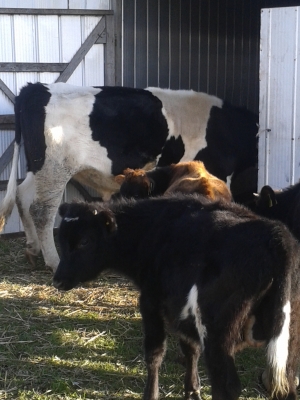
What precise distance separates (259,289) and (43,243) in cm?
439

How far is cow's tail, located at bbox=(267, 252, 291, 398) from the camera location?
12.6 feet

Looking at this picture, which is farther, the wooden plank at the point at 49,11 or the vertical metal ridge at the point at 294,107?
the wooden plank at the point at 49,11

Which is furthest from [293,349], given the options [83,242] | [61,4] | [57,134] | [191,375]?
[61,4]

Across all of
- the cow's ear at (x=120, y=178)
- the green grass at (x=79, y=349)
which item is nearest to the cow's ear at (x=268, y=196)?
the green grass at (x=79, y=349)

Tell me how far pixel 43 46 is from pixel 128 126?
6.30ft

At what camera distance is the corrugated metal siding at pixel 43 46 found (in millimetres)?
8898

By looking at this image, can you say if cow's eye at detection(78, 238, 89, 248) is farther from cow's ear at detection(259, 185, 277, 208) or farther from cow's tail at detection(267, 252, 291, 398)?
cow's ear at detection(259, 185, 277, 208)

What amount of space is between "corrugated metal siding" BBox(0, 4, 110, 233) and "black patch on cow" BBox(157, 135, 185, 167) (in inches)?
64.3

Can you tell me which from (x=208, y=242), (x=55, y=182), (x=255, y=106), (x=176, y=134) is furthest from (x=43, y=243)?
(x=255, y=106)

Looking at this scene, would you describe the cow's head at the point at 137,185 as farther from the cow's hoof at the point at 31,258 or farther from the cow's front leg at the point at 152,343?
the cow's front leg at the point at 152,343

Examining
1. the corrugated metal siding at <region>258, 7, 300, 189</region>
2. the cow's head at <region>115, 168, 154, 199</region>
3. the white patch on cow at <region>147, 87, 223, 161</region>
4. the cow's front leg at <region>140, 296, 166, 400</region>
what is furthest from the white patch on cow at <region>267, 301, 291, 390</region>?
the white patch on cow at <region>147, 87, 223, 161</region>

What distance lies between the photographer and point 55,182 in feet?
25.7

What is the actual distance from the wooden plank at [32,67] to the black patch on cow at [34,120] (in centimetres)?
120

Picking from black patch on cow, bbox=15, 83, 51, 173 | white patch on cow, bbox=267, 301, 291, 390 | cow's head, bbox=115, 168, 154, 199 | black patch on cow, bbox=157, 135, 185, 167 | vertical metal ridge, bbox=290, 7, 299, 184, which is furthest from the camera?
black patch on cow, bbox=157, 135, 185, 167
